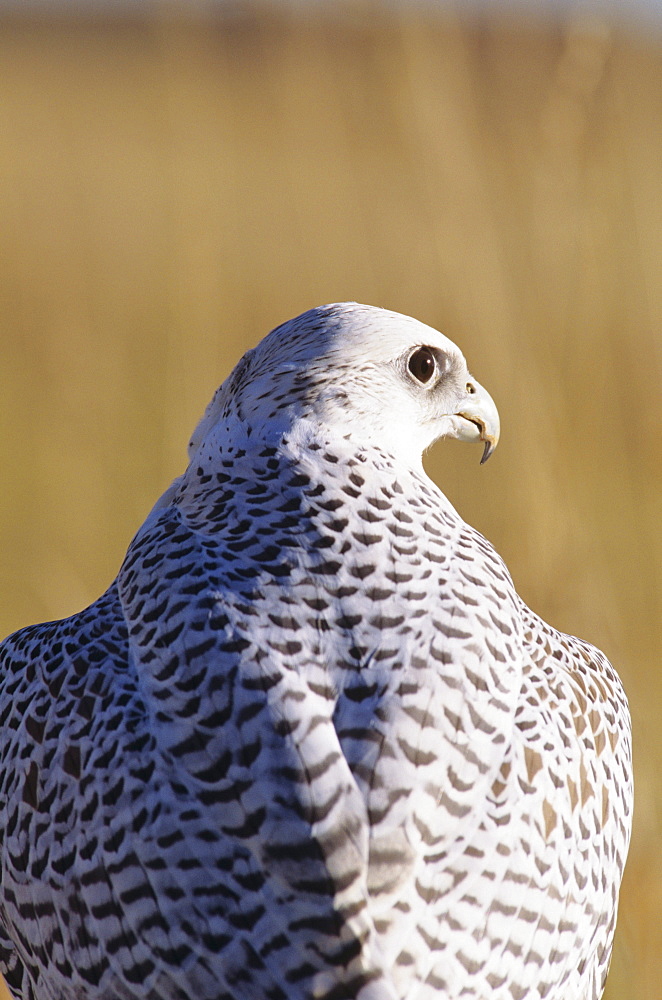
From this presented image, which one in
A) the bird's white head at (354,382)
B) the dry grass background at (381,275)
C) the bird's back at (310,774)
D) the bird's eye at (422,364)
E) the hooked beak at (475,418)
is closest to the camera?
the bird's back at (310,774)

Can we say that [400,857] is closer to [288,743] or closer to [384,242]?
[288,743]

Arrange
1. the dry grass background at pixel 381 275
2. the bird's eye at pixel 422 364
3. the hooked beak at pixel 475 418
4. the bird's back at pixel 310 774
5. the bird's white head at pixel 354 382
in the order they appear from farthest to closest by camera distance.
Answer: the dry grass background at pixel 381 275
the hooked beak at pixel 475 418
the bird's eye at pixel 422 364
the bird's white head at pixel 354 382
the bird's back at pixel 310 774

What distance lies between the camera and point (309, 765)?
203 cm

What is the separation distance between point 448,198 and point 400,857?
2853 millimetres

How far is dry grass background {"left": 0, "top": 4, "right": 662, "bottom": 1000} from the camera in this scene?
3949 mm

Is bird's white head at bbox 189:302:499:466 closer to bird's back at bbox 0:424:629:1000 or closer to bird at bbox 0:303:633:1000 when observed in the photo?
bird at bbox 0:303:633:1000

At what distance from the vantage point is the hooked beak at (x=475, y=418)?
3146mm

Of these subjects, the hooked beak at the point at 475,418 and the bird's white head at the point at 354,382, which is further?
the hooked beak at the point at 475,418

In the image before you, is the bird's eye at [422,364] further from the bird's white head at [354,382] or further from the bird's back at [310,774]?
the bird's back at [310,774]

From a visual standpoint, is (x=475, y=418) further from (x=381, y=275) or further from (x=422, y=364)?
(x=381, y=275)

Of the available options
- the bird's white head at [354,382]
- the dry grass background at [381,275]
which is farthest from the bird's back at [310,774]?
the dry grass background at [381,275]

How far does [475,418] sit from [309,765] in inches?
55.4

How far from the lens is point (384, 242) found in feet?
37.9

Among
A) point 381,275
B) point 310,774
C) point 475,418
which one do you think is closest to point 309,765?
point 310,774
